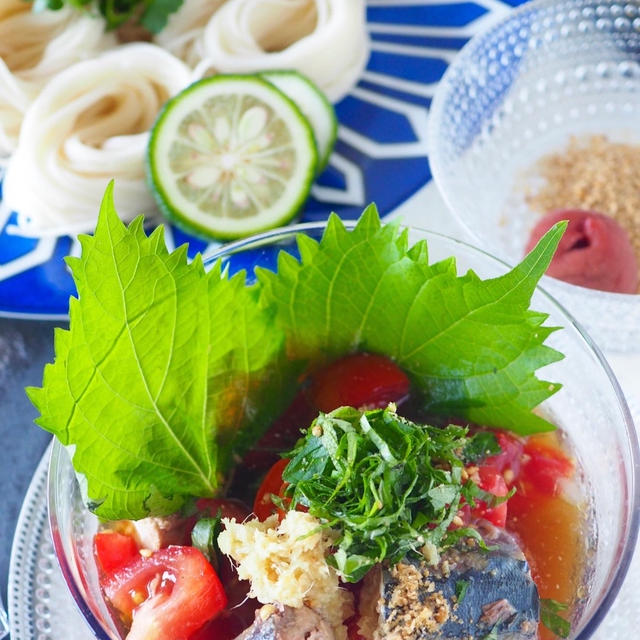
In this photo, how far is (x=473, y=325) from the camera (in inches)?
59.6

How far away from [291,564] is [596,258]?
1.24m

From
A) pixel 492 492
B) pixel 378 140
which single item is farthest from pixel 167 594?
pixel 378 140

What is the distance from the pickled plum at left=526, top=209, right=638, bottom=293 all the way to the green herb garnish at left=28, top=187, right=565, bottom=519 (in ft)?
2.06

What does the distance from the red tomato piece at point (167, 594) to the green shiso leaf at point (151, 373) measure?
0.36 feet

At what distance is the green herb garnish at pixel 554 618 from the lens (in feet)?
4.35

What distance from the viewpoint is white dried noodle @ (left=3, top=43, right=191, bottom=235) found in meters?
2.47

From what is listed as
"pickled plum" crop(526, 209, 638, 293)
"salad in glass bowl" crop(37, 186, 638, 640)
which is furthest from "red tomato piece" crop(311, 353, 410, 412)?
"pickled plum" crop(526, 209, 638, 293)

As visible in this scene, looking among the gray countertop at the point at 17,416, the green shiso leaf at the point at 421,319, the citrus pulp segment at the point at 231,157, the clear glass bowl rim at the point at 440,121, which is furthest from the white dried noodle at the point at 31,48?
the green shiso leaf at the point at 421,319

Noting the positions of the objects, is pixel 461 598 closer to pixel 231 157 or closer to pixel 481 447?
pixel 481 447

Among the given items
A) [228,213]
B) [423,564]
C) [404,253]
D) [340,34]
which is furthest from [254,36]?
[423,564]

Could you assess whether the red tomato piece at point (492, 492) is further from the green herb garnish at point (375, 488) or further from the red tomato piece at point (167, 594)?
the red tomato piece at point (167, 594)

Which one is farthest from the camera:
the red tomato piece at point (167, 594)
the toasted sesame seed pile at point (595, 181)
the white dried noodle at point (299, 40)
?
the white dried noodle at point (299, 40)

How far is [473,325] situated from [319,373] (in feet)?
1.08

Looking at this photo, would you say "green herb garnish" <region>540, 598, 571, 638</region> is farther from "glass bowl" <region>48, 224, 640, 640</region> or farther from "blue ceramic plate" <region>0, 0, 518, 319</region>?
"blue ceramic plate" <region>0, 0, 518, 319</region>
